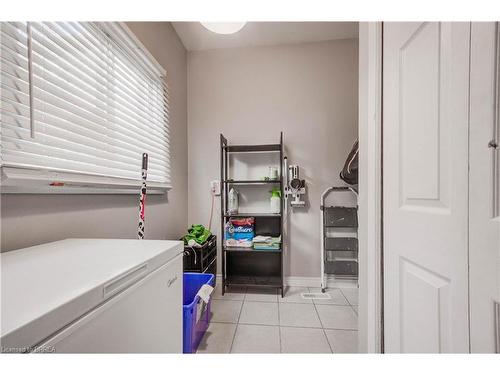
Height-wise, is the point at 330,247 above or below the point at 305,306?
above

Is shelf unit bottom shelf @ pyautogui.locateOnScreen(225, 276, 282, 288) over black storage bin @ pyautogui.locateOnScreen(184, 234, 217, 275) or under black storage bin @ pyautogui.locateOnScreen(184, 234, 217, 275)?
under

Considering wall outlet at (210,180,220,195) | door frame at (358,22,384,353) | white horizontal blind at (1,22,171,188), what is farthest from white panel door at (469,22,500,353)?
wall outlet at (210,180,220,195)

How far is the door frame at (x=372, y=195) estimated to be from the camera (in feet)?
3.08

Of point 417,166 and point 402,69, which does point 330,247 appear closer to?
point 417,166

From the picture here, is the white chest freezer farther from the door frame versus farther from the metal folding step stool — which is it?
the metal folding step stool

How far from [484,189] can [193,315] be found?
1344 millimetres

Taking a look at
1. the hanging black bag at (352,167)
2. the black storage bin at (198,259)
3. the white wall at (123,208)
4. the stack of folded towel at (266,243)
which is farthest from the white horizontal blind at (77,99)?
the hanging black bag at (352,167)

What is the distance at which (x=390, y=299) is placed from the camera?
883mm

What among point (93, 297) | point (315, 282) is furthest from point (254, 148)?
point (93, 297)

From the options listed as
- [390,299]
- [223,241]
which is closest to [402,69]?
[390,299]

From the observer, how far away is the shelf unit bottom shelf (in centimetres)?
204

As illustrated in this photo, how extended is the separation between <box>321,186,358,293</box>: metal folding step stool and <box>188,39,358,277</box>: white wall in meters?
0.10
